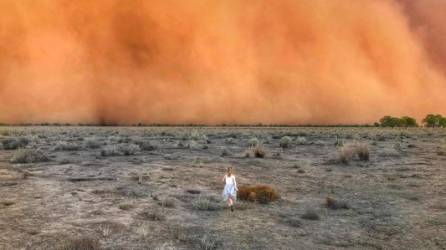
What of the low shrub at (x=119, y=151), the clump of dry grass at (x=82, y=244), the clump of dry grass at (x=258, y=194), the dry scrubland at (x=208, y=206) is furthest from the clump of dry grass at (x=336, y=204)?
the low shrub at (x=119, y=151)

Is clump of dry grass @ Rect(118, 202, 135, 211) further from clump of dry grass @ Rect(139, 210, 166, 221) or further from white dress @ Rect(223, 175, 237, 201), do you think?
white dress @ Rect(223, 175, 237, 201)

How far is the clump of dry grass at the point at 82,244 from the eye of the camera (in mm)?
12832

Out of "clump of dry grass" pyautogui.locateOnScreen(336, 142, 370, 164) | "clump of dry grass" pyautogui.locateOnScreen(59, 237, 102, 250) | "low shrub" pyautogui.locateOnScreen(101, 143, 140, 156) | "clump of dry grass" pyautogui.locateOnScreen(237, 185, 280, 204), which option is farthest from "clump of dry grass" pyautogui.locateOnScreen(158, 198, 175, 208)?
"clump of dry grass" pyautogui.locateOnScreen(336, 142, 370, 164)

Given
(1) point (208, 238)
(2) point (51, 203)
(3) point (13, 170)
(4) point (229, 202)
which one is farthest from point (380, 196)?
(3) point (13, 170)

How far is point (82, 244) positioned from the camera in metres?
12.9

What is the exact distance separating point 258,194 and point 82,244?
9240 millimetres

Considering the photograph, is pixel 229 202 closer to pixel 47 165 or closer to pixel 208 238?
pixel 208 238

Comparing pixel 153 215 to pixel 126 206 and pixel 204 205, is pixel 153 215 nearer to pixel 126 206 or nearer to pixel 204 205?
pixel 126 206

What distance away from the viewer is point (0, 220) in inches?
619

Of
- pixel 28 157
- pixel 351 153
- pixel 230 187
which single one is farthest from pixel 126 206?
pixel 351 153

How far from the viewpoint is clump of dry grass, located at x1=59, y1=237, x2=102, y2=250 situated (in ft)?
42.1

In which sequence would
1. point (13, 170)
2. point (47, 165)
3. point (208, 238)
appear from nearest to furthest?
1. point (208, 238)
2. point (13, 170)
3. point (47, 165)

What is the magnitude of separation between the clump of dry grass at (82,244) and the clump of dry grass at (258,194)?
850 cm

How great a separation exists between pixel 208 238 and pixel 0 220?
21.9ft
